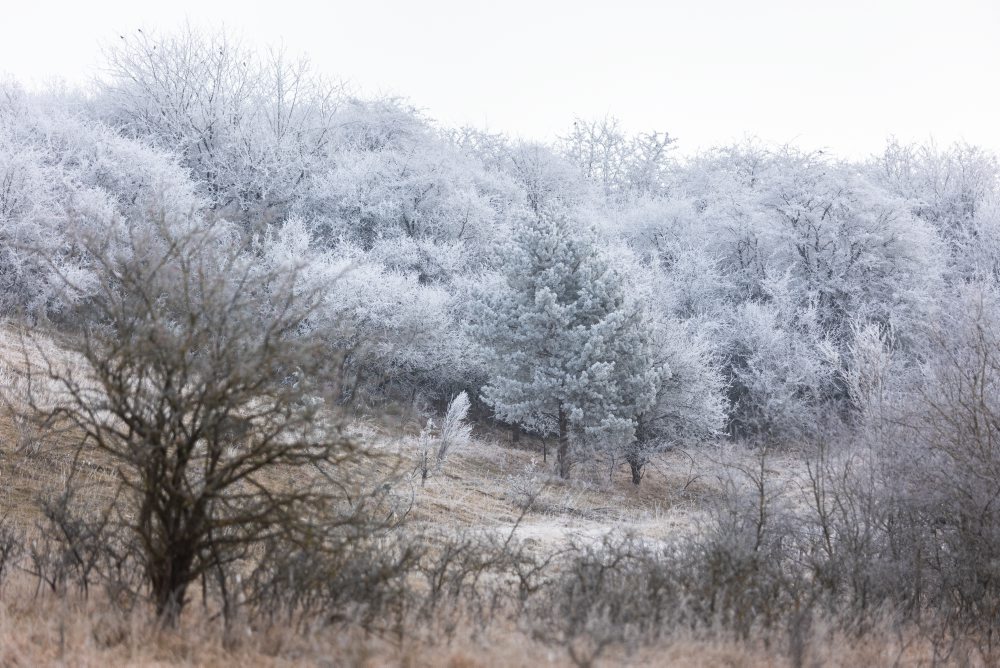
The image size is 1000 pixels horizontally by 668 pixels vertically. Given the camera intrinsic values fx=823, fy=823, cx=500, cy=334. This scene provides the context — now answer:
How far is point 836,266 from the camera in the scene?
33188mm

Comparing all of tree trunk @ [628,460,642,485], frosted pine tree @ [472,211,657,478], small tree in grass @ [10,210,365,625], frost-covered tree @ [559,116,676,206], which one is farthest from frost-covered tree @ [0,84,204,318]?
frost-covered tree @ [559,116,676,206]

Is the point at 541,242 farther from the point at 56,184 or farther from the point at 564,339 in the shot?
the point at 56,184

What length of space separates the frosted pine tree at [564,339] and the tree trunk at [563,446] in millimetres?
28

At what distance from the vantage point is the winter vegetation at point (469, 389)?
6133 millimetres

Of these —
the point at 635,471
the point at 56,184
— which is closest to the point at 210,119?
the point at 56,184

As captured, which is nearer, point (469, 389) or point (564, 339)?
point (564, 339)

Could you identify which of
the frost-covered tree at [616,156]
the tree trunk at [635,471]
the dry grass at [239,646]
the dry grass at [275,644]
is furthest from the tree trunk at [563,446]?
the frost-covered tree at [616,156]

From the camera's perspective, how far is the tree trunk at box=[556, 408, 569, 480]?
23047 mm

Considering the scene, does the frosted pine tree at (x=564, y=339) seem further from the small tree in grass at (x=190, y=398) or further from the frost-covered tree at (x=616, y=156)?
the frost-covered tree at (x=616, y=156)

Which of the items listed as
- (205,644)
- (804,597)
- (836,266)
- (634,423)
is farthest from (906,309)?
(205,644)

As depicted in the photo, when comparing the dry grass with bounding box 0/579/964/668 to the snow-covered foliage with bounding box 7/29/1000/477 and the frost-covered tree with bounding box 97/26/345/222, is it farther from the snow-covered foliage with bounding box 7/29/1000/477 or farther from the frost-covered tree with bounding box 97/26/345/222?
the frost-covered tree with bounding box 97/26/345/222

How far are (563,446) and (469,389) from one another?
698cm

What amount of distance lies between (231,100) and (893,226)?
93.4 ft

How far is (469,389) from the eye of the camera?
29656mm
